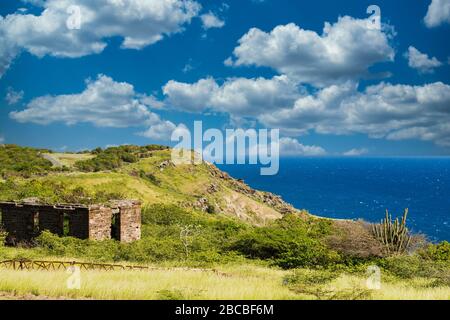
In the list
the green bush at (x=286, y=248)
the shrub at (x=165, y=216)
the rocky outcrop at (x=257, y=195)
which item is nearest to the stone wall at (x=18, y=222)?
the shrub at (x=165, y=216)

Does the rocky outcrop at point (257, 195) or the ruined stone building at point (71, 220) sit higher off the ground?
the rocky outcrop at point (257, 195)

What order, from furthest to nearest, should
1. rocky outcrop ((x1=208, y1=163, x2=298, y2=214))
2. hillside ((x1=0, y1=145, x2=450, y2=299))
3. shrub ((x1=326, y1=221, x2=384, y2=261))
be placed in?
rocky outcrop ((x1=208, y1=163, x2=298, y2=214)) < shrub ((x1=326, y1=221, x2=384, y2=261)) < hillside ((x1=0, y1=145, x2=450, y2=299))

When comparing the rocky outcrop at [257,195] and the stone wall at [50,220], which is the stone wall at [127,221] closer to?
the stone wall at [50,220]

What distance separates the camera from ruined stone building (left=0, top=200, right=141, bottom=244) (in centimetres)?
2900

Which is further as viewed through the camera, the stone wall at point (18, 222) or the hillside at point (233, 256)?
the stone wall at point (18, 222)

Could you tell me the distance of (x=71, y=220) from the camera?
2914 cm

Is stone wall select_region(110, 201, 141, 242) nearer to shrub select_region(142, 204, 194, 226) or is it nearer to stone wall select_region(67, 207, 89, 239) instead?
stone wall select_region(67, 207, 89, 239)

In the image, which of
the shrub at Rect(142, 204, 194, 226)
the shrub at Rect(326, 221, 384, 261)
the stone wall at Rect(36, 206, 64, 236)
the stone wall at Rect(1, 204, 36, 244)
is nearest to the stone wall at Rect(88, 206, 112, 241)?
the stone wall at Rect(36, 206, 64, 236)

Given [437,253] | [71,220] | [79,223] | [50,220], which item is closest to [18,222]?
[50,220]

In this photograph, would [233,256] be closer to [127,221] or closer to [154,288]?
[127,221]

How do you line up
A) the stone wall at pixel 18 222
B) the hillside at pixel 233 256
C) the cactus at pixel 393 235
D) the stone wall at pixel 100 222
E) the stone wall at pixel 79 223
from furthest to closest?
the stone wall at pixel 18 222
the stone wall at pixel 100 222
the stone wall at pixel 79 223
the cactus at pixel 393 235
the hillside at pixel 233 256

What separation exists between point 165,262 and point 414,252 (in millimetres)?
15222

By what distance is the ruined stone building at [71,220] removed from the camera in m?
29.0
